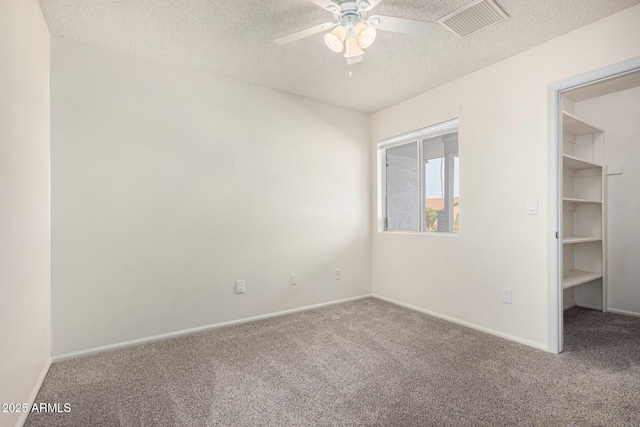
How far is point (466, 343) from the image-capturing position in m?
2.56

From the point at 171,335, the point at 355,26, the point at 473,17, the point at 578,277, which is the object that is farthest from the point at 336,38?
the point at 578,277

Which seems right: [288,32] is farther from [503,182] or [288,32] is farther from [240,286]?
[240,286]

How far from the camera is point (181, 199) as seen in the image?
2.80 meters

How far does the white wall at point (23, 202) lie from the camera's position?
55.6 inches

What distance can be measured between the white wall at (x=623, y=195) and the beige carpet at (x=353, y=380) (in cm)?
71

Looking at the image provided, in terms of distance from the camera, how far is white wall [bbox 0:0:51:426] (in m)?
1.41

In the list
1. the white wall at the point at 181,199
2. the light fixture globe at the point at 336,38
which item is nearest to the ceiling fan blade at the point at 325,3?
the light fixture globe at the point at 336,38

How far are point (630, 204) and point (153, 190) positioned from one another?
15.9 ft

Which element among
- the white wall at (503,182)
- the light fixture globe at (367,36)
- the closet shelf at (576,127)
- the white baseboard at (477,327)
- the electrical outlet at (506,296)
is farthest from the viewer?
the closet shelf at (576,127)

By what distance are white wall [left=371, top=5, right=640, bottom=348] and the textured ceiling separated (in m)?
0.15

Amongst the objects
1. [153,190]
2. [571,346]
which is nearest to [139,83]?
[153,190]

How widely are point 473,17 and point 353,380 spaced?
2.54 meters

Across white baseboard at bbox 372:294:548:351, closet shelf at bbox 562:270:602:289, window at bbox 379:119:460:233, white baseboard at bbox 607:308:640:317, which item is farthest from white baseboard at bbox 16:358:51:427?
white baseboard at bbox 607:308:640:317

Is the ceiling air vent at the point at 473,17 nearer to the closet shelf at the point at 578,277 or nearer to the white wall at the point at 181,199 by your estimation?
the white wall at the point at 181,199
